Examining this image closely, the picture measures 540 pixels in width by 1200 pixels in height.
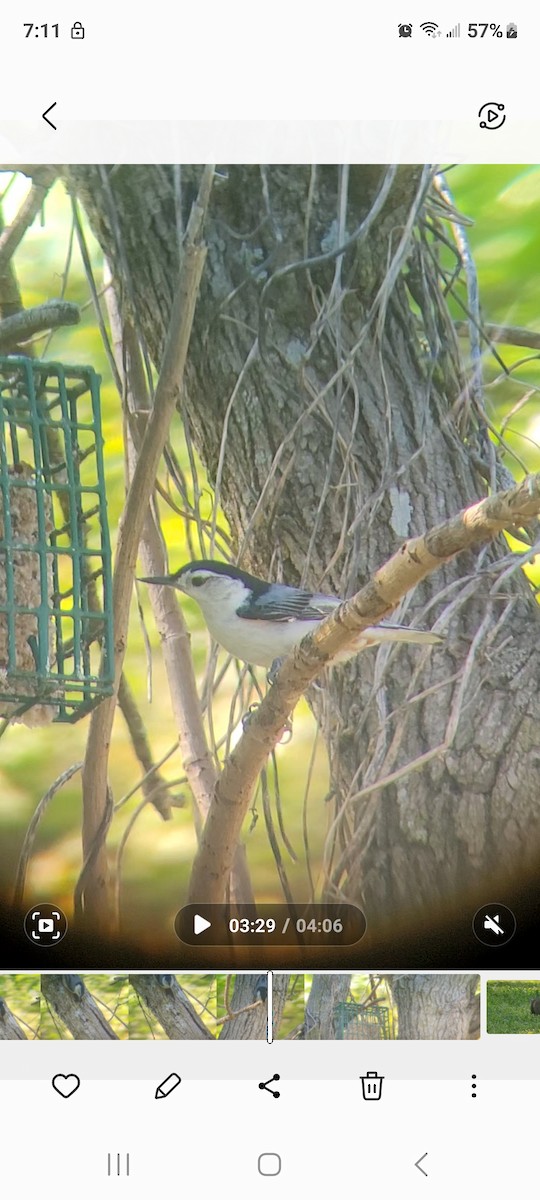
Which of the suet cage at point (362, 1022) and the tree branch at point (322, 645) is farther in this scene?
the suet cage at point (362, 1022)

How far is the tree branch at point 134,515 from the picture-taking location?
1.01 meters

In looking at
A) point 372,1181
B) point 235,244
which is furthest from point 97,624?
point 372,1181

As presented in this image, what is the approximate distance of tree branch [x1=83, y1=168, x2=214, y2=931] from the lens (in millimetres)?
1014

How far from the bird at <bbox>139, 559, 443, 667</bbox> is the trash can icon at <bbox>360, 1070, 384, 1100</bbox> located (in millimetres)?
320

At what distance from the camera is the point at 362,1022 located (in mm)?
983

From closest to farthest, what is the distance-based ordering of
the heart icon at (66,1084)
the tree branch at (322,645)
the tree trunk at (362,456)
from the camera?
the tree branch at (322,645) → the heart icon at (66,1084) → the tree trunk at (362,456)

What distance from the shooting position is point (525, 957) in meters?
0.99

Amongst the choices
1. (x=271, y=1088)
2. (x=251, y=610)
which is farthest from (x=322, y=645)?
(x=271, y=1088)

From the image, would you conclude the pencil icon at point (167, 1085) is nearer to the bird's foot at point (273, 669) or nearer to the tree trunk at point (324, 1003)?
the tree trunk at point (324, 1003)
